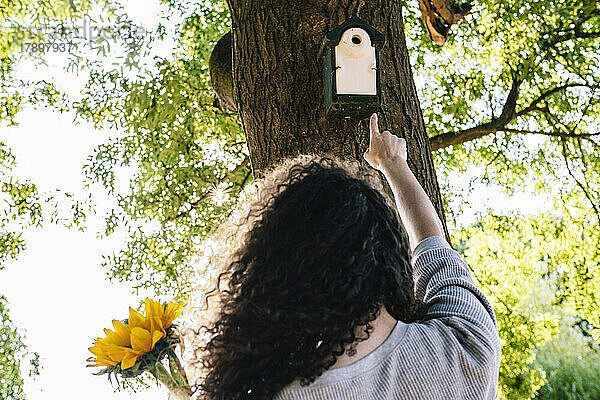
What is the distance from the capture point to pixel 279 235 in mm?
1069

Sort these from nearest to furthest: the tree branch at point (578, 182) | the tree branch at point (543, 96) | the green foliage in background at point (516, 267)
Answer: the tree branch at point (543, 96) → the tree branch at point (578, 182) → the green foliage in background at point (516, 267)

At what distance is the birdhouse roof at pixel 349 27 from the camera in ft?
6.14

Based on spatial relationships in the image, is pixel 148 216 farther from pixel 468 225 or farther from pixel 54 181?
pixel 468 225

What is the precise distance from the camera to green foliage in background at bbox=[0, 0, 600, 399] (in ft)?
15.1

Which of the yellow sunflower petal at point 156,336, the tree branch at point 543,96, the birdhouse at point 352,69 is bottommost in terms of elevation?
the yellow sunflower petal at point 156,336

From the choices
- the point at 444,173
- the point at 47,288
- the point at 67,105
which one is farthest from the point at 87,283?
the point at 444,173

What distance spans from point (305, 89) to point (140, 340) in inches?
34.5

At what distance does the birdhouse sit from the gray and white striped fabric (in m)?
0.89

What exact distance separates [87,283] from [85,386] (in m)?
0.82

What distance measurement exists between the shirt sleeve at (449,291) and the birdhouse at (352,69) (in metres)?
→ 0.74

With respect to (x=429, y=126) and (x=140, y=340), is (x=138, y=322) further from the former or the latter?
(x=429, y=126)

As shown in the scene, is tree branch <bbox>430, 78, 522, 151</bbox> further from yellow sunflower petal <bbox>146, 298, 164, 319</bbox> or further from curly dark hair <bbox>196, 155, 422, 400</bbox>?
curly dark hair <bbox>196, 155, 422, 400</bbox>

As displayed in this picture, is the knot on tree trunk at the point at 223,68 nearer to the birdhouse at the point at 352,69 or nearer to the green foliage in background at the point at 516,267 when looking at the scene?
the birdhouse at the point at 352,69

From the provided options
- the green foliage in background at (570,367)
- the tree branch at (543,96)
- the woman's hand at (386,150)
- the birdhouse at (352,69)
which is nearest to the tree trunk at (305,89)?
the birdhouse at (352,69)
